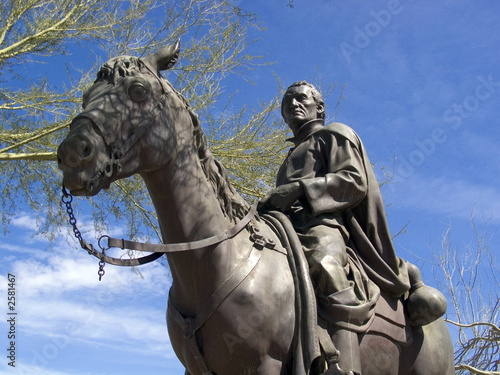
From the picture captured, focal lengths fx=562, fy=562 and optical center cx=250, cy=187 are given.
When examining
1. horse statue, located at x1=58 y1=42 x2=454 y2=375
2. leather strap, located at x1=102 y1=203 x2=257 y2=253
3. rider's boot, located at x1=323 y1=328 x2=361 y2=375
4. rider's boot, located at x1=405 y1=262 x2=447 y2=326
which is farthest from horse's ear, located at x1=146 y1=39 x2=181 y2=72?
rider's boot, located at x1=405 y1=262 x2=447 y2=326

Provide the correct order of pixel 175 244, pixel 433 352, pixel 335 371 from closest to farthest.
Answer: pixel 175 244, pixel 335 371, pixel 433 352

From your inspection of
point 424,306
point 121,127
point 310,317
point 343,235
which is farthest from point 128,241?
point 424,306

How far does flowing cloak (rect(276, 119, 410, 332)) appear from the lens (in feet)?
11.5

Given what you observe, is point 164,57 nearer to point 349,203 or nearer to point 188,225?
point 188,225

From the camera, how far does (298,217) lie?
3.63 metres

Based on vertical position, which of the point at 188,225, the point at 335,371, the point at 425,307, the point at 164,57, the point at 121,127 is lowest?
the point at 335,371

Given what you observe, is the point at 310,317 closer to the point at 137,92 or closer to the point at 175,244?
the point at 175,244

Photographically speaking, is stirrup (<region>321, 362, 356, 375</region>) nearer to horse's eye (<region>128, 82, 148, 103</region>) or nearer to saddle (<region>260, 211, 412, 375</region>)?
saddle (<region>260, 211, 412, 375</region>)

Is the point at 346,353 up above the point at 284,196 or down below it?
below

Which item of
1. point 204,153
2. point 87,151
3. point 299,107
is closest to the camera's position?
point 87,151

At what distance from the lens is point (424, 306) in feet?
11.4

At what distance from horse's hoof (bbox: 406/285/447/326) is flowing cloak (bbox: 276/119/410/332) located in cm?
10

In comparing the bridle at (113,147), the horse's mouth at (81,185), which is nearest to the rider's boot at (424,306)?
the bridle at (113,147)

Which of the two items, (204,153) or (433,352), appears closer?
(204,153)
